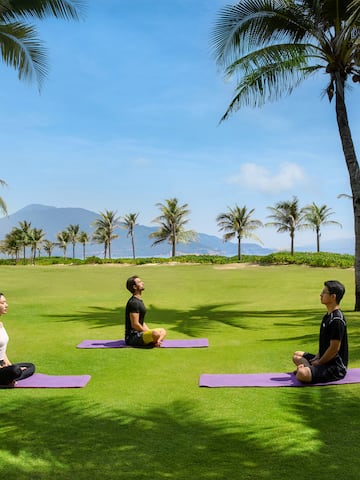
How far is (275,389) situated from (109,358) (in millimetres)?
3855

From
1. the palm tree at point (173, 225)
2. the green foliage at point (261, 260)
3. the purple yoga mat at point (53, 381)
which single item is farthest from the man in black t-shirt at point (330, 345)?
the palm tree at point (173, 225)

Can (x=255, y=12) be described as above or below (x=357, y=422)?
above

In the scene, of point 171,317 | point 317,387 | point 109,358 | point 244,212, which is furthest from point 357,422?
point 244,212

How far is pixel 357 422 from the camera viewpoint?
5.71 meters

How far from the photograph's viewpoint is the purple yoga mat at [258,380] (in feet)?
24.1

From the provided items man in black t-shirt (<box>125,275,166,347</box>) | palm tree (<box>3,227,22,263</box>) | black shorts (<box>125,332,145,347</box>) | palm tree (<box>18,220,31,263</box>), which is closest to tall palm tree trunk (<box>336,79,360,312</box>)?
man in black t-shirt (<box>125,275,166,347</box>)

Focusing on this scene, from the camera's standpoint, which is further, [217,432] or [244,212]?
[244,212]

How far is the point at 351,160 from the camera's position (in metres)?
15.8

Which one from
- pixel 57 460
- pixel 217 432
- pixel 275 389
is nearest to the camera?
pixel 57 460

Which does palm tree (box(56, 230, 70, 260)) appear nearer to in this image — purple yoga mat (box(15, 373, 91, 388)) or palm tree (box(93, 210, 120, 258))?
palm tree (box(93, 210, 120, 258))

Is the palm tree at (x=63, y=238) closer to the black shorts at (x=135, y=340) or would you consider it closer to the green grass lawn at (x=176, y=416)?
the green grass lawn at (x=176, y=416)

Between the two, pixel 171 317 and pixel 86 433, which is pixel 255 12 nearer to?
pixel 171 317

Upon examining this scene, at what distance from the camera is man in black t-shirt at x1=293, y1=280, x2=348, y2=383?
705 centimetres

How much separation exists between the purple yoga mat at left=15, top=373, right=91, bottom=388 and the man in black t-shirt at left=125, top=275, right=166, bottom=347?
235cm
